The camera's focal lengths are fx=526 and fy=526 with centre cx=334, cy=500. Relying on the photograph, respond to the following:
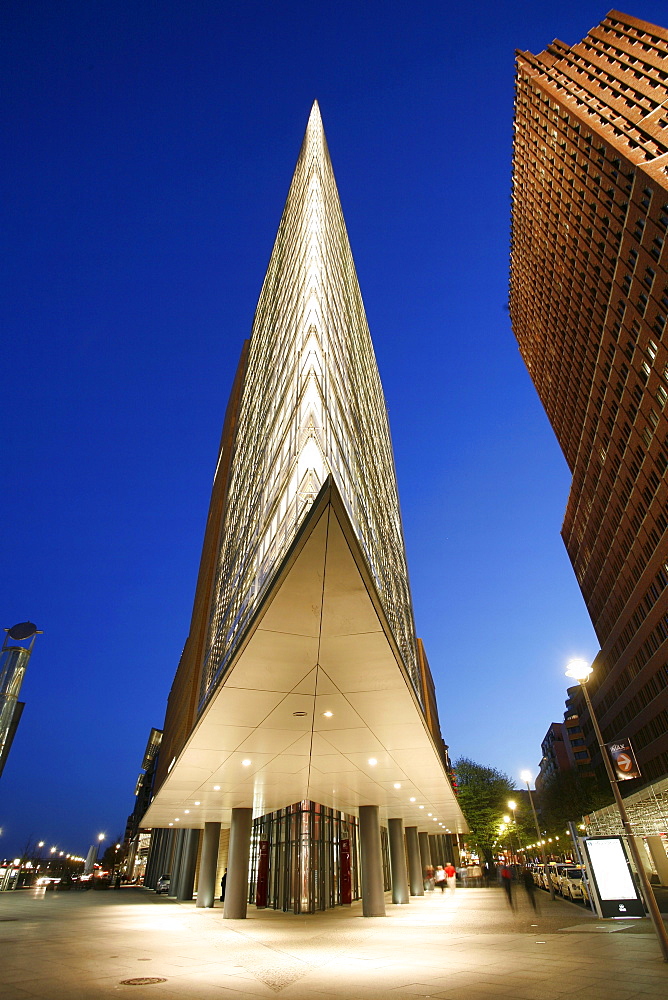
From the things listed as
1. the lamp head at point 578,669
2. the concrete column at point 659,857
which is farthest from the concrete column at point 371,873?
the concrete column at point 659,857

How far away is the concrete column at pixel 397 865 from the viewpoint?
108 ft

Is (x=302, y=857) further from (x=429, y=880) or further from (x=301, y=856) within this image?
(x=429, y=880)

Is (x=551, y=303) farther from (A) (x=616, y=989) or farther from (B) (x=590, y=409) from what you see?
(A) (x=616, y=989)

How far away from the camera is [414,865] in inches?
1597

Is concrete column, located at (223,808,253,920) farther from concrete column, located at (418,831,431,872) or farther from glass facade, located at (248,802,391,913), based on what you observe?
concrete column, located at (418,831,431,872)

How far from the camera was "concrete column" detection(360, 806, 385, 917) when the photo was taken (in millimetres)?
24281

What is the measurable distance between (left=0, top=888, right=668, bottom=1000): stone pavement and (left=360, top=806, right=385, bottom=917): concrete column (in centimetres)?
279

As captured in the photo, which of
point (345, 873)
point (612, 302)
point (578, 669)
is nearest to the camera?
point (578, 669)

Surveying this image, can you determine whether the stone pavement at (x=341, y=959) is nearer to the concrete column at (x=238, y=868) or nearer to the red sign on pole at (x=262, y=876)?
the concrete column at (x=238, y=868)

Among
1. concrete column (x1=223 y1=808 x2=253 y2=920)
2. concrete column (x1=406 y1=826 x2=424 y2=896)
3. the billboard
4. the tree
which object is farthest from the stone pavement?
the tree

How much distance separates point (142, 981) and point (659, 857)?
4004 cm

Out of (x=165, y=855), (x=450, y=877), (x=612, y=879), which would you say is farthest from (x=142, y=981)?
(x=165, y=855)

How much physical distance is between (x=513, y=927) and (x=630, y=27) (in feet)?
313

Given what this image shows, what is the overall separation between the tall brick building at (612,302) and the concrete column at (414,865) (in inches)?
1492
